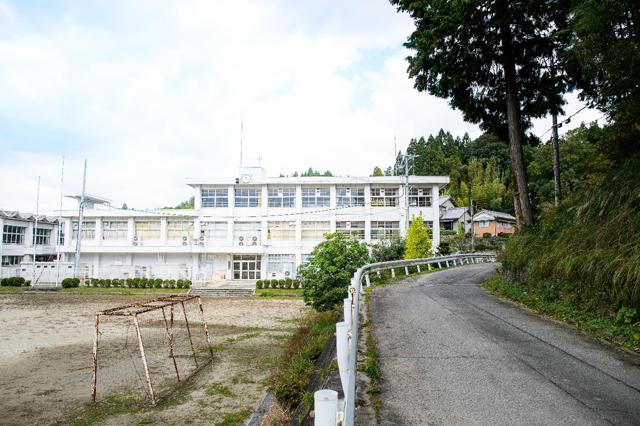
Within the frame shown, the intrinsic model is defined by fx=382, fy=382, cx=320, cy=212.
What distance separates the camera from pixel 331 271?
13.8 meters

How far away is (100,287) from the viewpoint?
3441 cm

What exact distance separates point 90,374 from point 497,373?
35.4ft

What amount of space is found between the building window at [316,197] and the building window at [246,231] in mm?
5283

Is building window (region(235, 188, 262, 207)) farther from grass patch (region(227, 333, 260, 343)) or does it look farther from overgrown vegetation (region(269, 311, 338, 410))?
overgrown vegetation (region(269, 311, 338, 410))

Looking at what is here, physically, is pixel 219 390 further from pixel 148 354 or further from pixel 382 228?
pixel 382 228

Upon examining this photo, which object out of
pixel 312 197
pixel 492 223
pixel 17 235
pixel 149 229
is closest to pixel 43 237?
pixel 17 235

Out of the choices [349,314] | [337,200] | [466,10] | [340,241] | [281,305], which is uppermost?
[466,10]

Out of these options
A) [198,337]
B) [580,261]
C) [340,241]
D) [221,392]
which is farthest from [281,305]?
[580,261]

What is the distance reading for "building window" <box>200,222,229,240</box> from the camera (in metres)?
38.5

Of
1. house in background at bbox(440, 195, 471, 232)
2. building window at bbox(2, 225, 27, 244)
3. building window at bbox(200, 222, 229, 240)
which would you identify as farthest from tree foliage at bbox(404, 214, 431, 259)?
building window at bbox(2, 225, 27, 244)

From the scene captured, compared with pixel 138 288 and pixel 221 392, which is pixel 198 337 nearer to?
pixel 221 392

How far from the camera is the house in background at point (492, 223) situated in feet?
170

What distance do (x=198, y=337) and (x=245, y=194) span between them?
82.6 ft

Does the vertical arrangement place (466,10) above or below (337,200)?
above
